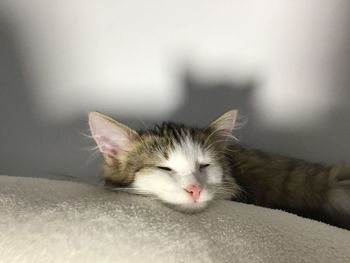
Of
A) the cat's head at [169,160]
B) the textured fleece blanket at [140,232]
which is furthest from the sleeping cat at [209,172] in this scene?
the textured fleece blanket at [140,232]

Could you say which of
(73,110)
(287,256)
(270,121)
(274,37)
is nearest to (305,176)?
(270,121)

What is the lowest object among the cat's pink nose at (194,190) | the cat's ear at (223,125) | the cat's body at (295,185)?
the cat's body at (295,185)

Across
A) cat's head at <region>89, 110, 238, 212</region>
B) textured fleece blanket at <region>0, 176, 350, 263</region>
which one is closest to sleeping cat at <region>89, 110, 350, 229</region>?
cat's head at <region>89, 110, 238, 212</region>

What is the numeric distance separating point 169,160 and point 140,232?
34cm

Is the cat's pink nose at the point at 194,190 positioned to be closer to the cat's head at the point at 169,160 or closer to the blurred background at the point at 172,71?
the cat's head at the point at 169,160

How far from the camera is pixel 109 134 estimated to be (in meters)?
1.15

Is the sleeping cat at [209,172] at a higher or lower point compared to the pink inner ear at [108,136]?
lower

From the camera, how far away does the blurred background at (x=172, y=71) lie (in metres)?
1.42

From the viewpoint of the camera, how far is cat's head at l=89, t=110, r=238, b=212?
1.05 meters

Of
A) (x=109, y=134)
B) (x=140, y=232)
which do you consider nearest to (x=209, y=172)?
(x=109, y=134)

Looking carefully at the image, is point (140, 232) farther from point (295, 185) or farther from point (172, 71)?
point (172, 71)

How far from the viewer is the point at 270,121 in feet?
4.86

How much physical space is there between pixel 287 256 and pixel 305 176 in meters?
0.51

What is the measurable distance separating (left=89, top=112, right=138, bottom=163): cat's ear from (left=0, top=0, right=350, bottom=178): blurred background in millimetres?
314
